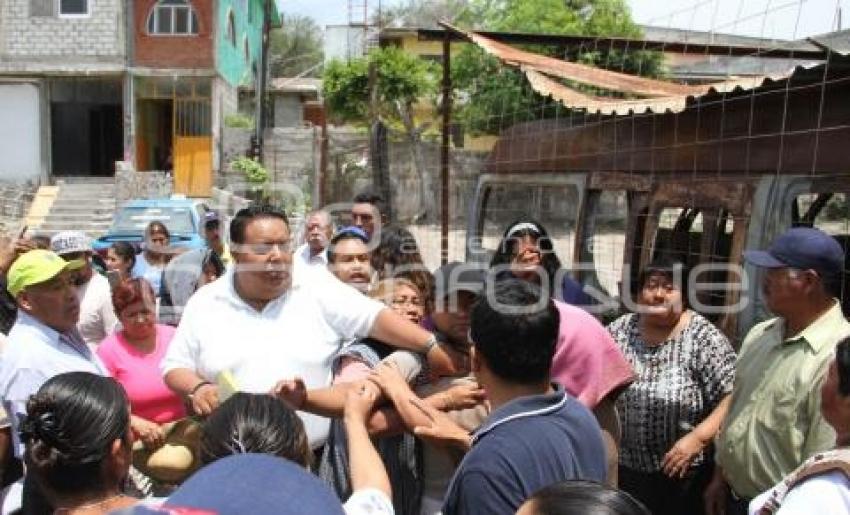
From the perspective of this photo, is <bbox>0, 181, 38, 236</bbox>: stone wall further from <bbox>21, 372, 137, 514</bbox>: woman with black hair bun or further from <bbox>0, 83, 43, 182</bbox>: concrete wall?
<bbox>21, 372, 137, 514</bbox>: woman with black hair bun

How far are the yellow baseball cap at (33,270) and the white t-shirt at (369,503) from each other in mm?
1674

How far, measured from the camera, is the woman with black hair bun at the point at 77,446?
1898 millimetres

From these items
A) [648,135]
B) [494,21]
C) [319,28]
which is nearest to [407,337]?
[648,135]

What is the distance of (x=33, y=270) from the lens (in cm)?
298

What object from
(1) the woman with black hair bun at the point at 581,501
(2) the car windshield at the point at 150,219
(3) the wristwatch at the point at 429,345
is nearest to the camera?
(1) the woman with black hair bun at the point at 581,501

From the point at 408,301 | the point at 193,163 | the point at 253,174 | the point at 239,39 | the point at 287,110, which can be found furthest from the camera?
the point at 287,110

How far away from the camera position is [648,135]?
455cm

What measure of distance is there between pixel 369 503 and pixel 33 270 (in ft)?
5.86

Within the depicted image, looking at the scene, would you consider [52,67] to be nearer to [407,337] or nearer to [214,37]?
[214,37]

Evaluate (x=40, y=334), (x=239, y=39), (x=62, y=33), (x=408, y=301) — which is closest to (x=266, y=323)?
(x=408, y=301)

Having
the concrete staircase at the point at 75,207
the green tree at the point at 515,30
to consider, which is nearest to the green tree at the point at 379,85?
the green tree at the point at 515,30

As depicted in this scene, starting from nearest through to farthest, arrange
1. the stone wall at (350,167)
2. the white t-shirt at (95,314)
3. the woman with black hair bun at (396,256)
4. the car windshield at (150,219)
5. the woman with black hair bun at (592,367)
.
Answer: the woman with black hair bun at (592,367) < the woman with black hair bun at (396,256) < the white t-shirt at (95,314) < the car windshield at (150,219) < the stone wall at (350,167)

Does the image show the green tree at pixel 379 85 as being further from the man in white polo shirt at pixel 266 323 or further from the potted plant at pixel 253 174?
the man in white polo shirt at pixel 266 323

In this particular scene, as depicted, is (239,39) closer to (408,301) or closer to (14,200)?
(14,200)
